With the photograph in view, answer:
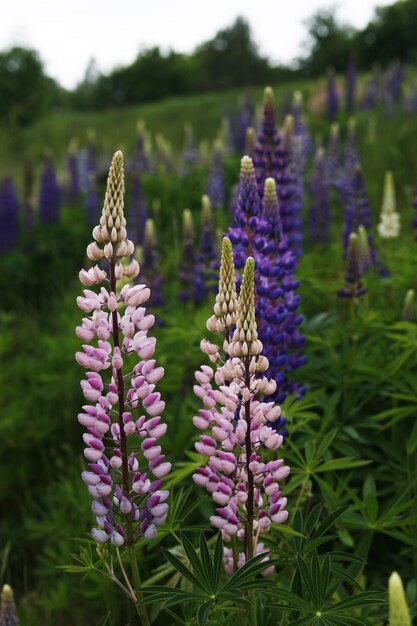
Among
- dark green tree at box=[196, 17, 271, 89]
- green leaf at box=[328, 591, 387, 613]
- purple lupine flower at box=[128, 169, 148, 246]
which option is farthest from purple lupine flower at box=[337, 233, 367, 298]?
dark green tree at box=[196, 17, 271, 89]

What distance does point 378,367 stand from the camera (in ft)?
8.66

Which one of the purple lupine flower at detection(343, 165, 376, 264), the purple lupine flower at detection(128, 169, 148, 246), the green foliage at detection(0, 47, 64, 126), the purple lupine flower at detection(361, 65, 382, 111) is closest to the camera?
the purple lupine flower at detection(343, 165, 376, 264)

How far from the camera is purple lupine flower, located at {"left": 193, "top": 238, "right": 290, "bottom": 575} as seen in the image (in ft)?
4.55

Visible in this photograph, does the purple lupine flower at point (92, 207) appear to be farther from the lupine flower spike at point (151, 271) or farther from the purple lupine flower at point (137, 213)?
the lupine flower spike at point (151, 271)

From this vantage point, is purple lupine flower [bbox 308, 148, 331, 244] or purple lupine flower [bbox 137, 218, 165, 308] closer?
purple lupine flower [bbox 137, 218, 165, 308]

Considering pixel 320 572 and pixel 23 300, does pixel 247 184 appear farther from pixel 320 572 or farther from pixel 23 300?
pixel 23 300

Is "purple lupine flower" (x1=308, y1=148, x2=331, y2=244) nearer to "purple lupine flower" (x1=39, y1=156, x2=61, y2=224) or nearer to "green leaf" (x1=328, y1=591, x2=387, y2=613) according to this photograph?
"purple lupine flower" (x1=39, y1=156, x2=61, y2=224)

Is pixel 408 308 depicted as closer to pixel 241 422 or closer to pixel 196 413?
pixel 196 413

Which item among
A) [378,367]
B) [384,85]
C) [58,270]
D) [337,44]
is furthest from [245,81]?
[378,367]

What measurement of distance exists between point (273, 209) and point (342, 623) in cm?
142

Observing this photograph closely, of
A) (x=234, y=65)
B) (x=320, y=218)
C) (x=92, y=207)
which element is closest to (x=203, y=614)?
(x=320, y=218)

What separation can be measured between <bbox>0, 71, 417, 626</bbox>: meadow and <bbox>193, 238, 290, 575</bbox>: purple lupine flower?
0.27 ft

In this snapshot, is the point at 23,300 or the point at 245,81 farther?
the point at 245,81

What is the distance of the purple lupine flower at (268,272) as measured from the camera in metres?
2.13
